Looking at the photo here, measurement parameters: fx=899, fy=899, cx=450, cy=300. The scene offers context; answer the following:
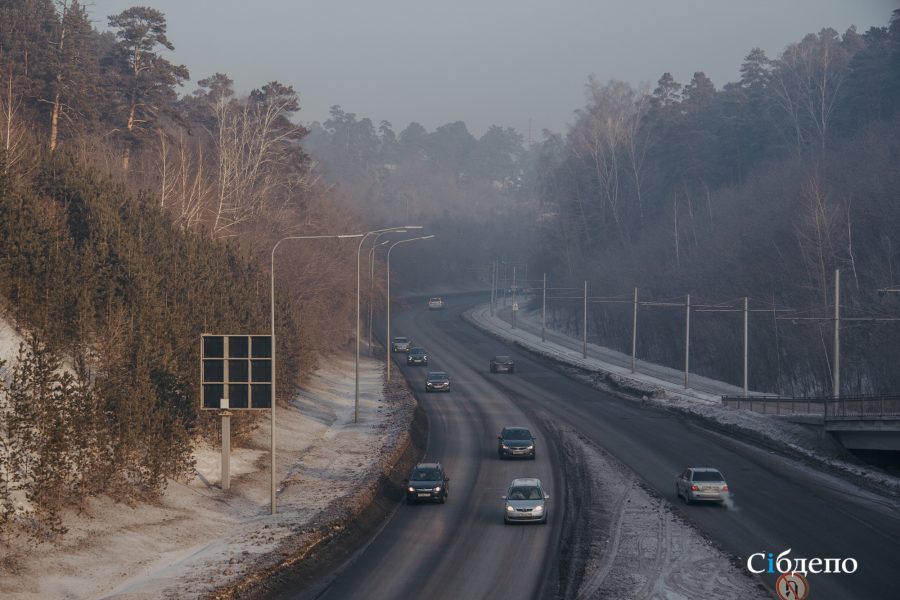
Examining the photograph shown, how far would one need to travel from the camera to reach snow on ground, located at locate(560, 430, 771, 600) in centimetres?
2241

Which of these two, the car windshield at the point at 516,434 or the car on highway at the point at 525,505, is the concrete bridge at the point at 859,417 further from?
the car on highway at the point at 525,505

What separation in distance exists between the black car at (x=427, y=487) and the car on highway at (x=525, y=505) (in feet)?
12.5

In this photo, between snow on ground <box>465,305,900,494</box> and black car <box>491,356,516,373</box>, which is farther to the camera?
black car <box>491,356,516,373</box>

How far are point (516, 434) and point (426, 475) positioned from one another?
1001cm

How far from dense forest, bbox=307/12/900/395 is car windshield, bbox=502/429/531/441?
873 inches

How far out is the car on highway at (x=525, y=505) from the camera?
98.8 feet

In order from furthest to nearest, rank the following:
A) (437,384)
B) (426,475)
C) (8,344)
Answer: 1. (437,384)
2. (426,475)
3. (8,344)

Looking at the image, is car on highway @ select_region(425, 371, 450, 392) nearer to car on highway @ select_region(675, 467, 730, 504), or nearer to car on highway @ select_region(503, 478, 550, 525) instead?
car on highway @ select_region(675, 467, 730, 504)

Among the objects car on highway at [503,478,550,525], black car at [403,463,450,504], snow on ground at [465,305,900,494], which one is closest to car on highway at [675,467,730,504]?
car on highway at [503,478,550,525]

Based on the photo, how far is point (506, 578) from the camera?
23656mm

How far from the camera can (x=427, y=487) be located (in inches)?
1346
